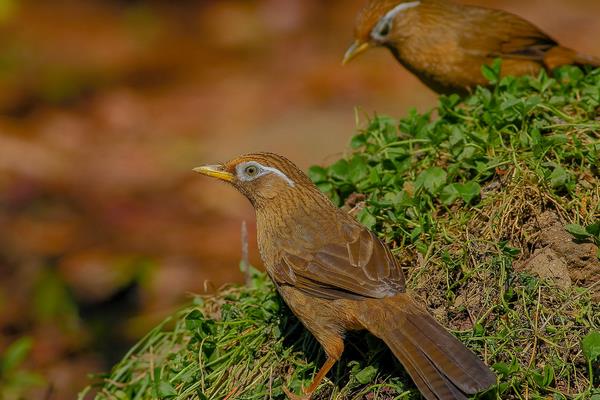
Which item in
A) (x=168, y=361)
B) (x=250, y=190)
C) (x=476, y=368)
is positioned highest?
(x=250, y=190)

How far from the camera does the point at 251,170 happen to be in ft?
17.9

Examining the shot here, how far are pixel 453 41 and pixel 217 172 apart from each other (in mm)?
2291

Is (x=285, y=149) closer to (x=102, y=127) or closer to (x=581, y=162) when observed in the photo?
(x=102, y=127)

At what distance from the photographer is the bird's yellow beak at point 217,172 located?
17.9 ft

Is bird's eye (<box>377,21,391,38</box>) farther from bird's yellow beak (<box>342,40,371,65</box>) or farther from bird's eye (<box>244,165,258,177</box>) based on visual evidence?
bird's eye (<box>244,165,258,177</box>)

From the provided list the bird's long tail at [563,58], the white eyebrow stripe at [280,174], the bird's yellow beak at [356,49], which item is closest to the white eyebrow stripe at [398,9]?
the bird's yellow beak at [356,49]

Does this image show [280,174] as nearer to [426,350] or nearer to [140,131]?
[426,350]

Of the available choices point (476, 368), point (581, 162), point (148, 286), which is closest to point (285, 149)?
point (148, 286)

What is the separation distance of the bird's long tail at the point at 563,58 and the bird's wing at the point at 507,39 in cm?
5

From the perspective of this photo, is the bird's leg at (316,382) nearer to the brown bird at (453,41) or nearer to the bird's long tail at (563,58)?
the brown bird at (453,41)

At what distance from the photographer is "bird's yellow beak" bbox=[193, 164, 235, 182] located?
5465 mm

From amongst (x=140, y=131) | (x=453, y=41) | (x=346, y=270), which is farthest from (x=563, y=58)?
(x=140, y=131)

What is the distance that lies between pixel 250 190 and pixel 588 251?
1825 millimetres

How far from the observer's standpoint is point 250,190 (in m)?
5.47
